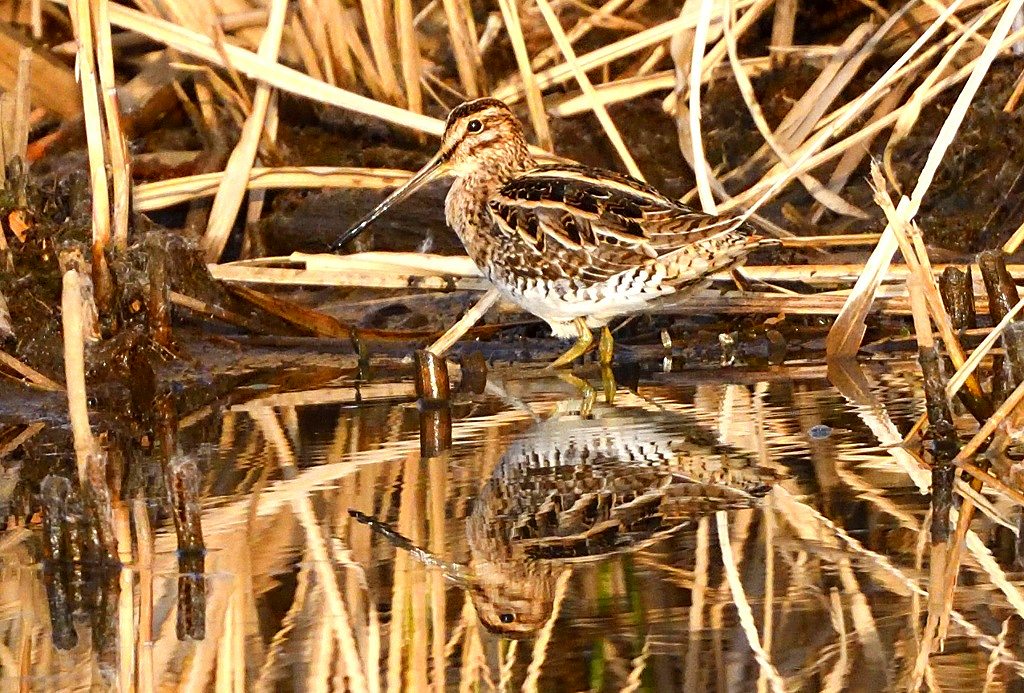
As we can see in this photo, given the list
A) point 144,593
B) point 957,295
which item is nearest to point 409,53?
point 957,295

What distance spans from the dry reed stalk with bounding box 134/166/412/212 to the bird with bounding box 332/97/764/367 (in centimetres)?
77

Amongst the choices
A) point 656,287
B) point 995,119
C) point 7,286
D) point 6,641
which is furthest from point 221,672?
point 995,119

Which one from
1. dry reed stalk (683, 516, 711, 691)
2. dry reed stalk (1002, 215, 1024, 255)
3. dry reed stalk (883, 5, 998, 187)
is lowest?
dry reed stalk (683, 516, 711, 691)

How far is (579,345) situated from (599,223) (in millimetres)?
542

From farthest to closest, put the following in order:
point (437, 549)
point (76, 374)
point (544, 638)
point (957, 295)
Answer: point (957, 295) < point (76, 374) < point (437, 549) < point (544, 638)

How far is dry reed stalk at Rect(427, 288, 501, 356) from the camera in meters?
5.03

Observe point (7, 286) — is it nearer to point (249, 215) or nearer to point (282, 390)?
point (282, 390)

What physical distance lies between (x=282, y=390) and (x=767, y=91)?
9.02ft

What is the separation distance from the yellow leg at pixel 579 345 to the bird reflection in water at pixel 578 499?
843mm

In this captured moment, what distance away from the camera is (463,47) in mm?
6484

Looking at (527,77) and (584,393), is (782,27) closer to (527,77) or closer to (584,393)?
(527,77)

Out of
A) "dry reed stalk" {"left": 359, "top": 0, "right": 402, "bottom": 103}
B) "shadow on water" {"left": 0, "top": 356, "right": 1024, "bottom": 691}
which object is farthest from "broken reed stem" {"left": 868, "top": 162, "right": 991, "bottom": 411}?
"dry reed stalk" {"left": 359, "top": 0, "right": 402, "bottom": 103}

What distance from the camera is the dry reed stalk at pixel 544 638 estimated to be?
251cm

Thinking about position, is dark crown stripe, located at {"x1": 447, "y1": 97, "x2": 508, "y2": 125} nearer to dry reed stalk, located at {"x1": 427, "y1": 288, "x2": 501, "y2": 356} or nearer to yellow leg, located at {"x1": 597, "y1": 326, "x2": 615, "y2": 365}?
dry reed stalk, located at {"x1": 427, "y1": 288, "x2": 501, "y2": 356}
